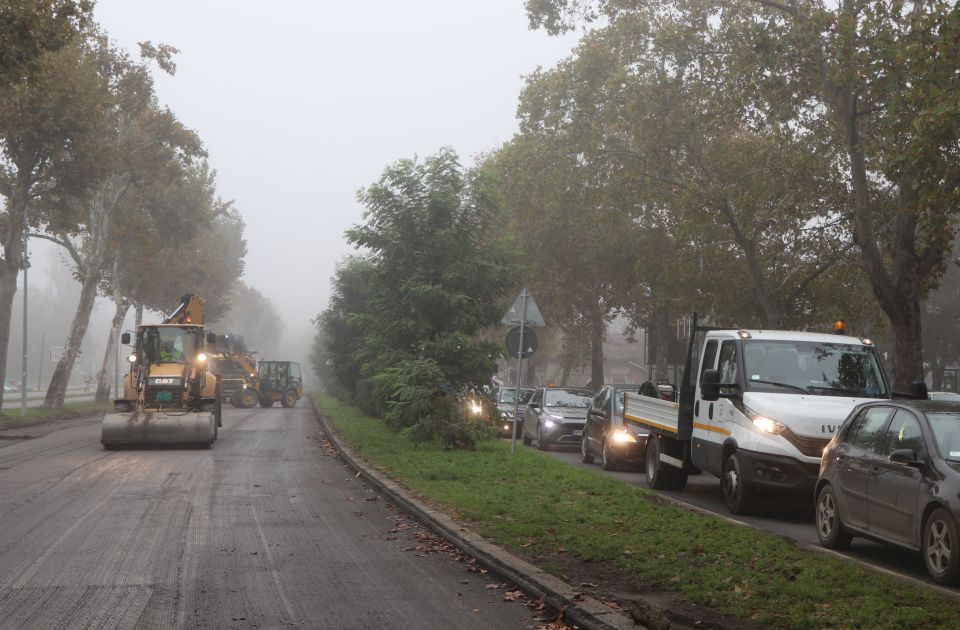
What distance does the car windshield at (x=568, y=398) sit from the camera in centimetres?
2584

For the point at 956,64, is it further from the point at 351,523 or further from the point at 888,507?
the point at 351,523

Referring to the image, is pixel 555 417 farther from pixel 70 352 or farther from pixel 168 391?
pixel 70 352

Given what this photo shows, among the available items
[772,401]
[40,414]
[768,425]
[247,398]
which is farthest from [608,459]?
[247,398]

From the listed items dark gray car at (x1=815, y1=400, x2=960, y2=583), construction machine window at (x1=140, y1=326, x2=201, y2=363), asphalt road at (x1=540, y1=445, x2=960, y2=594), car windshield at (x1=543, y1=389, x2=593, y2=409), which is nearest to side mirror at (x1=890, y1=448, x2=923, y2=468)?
dark gray car at (x1=815, y1=400, x2=960, y2=583)

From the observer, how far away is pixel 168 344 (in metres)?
25.6

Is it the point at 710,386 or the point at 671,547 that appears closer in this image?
the point at 671,547

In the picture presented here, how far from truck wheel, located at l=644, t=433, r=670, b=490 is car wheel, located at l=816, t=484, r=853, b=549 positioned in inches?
201

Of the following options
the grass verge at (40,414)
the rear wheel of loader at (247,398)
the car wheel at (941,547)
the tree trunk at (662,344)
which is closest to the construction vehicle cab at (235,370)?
the rear wheel of loader at (247,398)

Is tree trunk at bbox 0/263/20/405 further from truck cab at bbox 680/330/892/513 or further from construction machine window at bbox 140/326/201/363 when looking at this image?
truck cab at bbox 680/330/892/513

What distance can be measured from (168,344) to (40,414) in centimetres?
1328

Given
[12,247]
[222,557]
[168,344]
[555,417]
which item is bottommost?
[222,557]

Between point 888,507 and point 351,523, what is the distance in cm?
557

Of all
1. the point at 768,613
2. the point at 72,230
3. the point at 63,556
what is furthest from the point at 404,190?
the point at 72,230

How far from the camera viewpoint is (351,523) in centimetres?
1159
